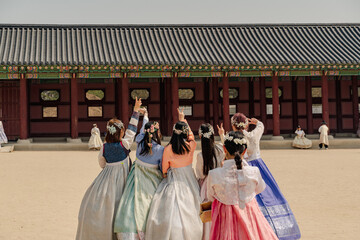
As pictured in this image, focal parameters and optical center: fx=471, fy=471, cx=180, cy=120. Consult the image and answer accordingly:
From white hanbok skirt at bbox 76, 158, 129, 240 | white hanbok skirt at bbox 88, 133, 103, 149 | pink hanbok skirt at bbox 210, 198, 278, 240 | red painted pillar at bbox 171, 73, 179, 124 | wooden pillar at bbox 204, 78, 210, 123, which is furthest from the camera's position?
wooden pillar at bbox 204, 78, 210, 123

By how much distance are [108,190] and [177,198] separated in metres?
0.80

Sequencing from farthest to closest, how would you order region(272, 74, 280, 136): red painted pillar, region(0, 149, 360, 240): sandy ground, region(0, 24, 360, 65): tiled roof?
region(272, 74, 280, 136): red painted pillar → region(0, 24, 360, 65): tiled roof → region(0, 149, 360, 240): sandy ground

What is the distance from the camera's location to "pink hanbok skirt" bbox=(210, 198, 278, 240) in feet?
12.6

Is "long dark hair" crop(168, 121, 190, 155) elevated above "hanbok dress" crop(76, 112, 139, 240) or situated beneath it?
elevated above

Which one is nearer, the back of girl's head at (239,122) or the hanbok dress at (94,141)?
the back of girl's head at (239,122)

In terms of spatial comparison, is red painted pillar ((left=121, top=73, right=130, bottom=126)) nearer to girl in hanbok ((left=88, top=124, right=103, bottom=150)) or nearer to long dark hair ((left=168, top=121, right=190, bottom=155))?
girl in hanbok ((left=88, top=124, right=103, bottom=150))

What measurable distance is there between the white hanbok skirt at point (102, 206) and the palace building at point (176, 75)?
1471 centimetres

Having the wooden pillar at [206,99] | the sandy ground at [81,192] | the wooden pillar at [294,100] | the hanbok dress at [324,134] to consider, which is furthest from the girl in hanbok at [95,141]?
the wooden pillar at [294,100]

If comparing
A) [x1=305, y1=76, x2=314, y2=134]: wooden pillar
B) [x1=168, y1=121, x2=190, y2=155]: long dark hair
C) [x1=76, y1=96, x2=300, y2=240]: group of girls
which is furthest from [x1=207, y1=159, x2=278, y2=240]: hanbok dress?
[x1=305, y1=76, x2=314, y2=134]: wooden pillar

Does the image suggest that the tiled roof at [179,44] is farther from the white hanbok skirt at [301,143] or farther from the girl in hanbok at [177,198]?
the girl in hanbok at [177,198]

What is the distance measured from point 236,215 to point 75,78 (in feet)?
54.8

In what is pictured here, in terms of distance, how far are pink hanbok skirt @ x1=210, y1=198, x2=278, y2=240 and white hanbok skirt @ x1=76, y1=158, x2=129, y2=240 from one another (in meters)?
1.48

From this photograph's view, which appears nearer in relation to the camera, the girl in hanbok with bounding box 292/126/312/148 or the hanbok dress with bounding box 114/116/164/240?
the hanbok dress with bounding box 114/116/164/240

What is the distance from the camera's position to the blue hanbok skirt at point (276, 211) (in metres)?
5.29
